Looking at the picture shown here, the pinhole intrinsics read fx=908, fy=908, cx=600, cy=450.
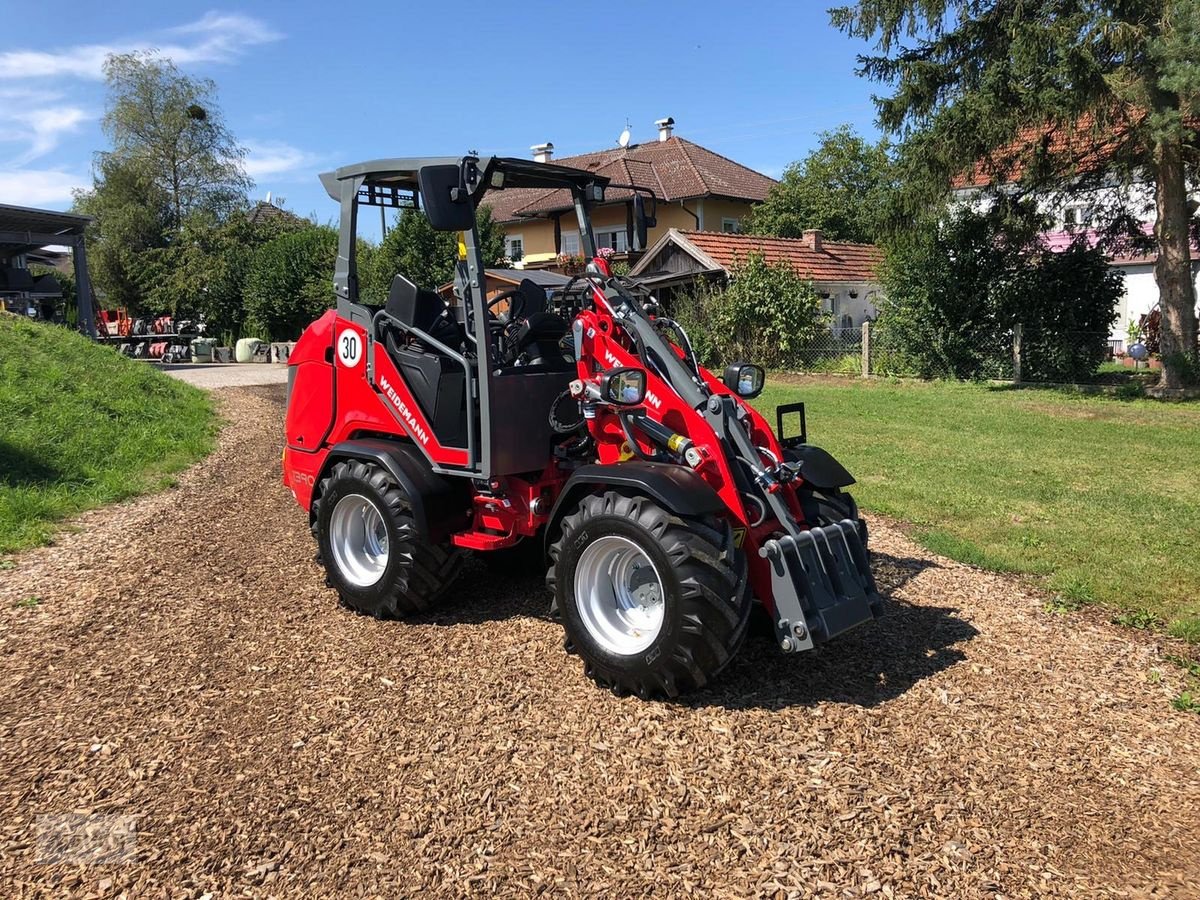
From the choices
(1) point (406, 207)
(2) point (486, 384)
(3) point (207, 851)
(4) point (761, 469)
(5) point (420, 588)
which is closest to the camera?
(3) point (207, 851)

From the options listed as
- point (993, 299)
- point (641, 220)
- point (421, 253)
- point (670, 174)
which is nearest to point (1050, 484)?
point (641, 220)

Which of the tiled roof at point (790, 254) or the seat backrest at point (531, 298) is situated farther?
the tiled roof at point (790, 254)

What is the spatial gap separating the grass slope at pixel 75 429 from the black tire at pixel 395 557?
3464 millimetres

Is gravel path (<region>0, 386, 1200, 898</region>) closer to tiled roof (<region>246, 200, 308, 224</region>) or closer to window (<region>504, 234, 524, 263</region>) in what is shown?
window (<region>504, 234, 524, 263</region>)

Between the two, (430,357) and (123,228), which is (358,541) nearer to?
(430,357)

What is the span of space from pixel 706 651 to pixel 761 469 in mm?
926

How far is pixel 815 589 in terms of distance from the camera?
13.4 ft

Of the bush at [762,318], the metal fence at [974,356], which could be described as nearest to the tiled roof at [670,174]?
the bush at [762,318]

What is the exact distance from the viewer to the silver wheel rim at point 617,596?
Answer: 14.2 ft

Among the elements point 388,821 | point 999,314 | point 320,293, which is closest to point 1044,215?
point 999,314

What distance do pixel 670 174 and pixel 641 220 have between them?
1312 inches

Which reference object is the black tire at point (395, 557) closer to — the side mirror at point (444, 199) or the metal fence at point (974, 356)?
the side mirror at point (444, 199)

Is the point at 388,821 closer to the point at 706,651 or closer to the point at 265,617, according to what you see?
the point at 706,651

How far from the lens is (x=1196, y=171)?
1531 cm
